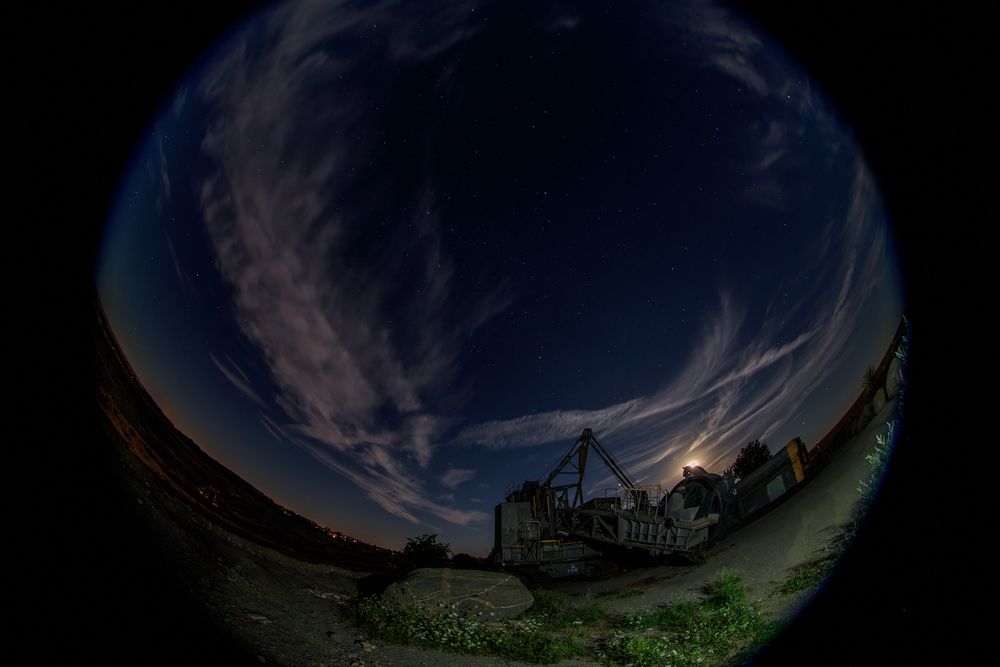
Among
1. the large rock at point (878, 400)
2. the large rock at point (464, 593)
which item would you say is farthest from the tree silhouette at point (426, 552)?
the large rock at point (878, 400)

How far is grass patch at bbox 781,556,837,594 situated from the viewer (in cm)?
406

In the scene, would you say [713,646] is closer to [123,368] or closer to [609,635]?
[609,635]

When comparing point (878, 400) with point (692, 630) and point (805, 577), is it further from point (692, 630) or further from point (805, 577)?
point (692, 630)

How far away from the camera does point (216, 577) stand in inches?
158

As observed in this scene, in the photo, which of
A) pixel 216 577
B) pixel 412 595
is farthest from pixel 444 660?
pixel 216 577

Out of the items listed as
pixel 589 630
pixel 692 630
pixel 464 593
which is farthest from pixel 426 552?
pixel 692 630

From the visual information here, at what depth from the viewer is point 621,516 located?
582 centimetres

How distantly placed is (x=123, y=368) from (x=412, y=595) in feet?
15.9

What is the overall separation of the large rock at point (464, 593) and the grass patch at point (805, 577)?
300 centimetres

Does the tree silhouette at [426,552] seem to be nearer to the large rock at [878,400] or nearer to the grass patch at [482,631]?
the grass patch at [482,631]

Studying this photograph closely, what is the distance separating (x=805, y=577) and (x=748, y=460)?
1.33 meters

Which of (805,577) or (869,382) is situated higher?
(869,382)

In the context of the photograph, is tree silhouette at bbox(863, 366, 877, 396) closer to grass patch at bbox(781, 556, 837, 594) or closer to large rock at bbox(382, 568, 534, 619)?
grass patch at bbox(781, 556, 837, 594)

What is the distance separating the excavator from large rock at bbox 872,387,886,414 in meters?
1.08
